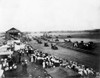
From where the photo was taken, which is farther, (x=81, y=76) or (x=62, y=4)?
(x=62, y=4)

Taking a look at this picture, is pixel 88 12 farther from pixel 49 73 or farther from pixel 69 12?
pixel 49 73

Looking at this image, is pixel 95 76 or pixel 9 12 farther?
pixel 9 12

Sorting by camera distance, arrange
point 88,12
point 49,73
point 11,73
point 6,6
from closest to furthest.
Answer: point 11,73, point 49,73, point 6,6, point 88,12

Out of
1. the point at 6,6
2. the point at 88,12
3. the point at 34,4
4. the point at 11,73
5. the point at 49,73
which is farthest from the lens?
the point at 88,12

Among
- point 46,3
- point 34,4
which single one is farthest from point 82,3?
point 34,4

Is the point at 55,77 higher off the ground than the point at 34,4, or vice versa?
the point at 34,4

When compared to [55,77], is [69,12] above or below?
above

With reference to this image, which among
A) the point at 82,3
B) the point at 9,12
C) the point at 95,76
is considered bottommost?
the point at 95,76

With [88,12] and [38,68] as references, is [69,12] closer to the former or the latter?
[88,12]

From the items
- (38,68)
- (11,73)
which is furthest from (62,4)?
(11,73)
